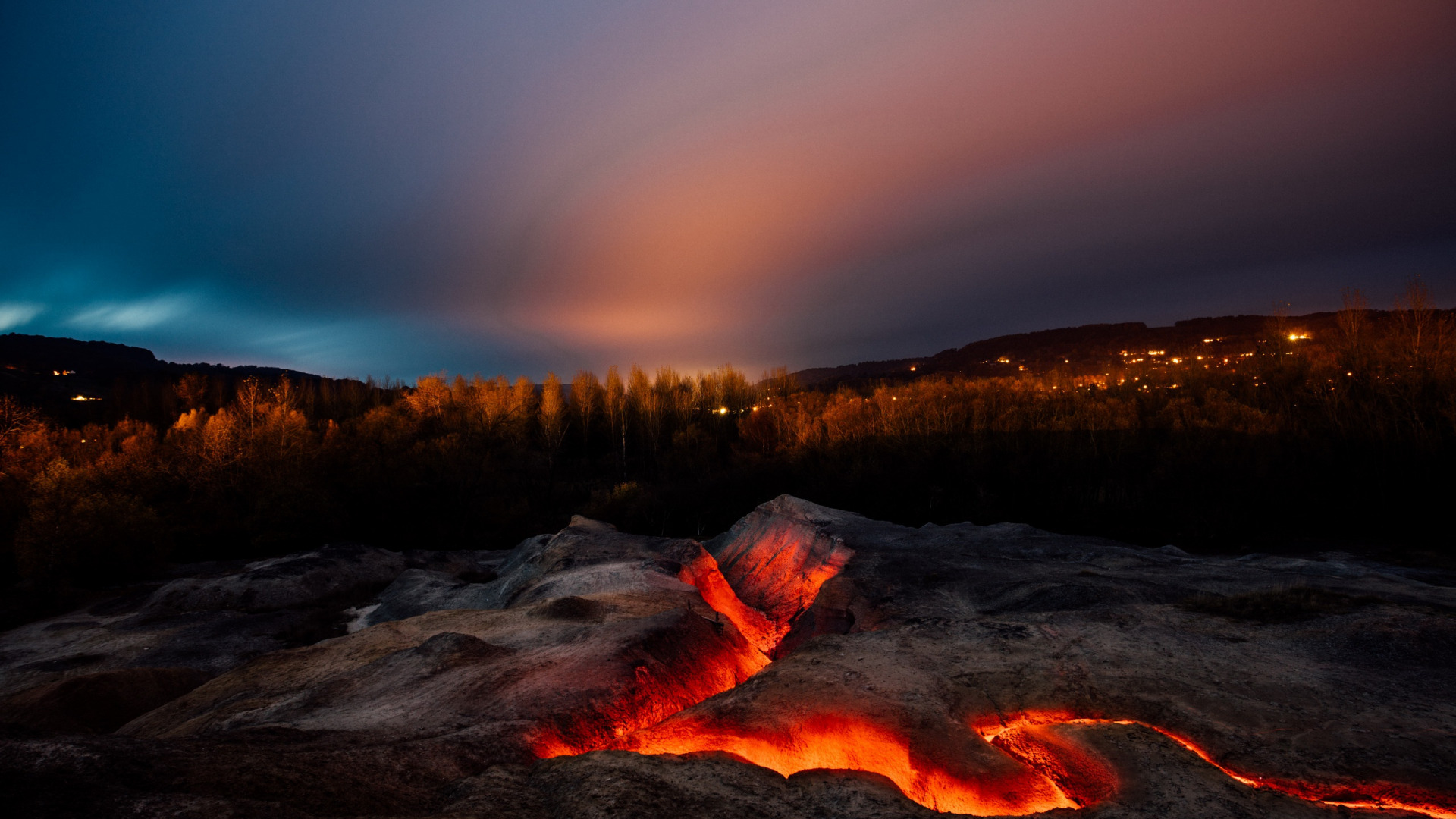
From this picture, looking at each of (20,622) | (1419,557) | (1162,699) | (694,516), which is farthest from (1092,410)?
(20,622)

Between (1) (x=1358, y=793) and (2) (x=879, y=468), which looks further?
(2) (x=879, y=468)

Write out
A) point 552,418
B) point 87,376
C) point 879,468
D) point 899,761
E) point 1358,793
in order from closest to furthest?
point 1358,793 → point 899,761 → point 879,468 → point 552,418 → point 87,376

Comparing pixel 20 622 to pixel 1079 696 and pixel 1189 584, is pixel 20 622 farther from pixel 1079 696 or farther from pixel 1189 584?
pixel 1189 584

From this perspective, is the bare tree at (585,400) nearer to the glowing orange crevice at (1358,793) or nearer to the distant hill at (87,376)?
the distant hill at (87,376)

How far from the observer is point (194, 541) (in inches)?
1282

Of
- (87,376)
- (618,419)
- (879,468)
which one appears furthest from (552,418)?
(87,376)

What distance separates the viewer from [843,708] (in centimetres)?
635

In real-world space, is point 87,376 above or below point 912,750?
above

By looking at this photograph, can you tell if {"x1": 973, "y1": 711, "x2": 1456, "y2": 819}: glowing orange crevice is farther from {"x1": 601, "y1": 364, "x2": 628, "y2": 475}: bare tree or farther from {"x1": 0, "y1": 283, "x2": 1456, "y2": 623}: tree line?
{"x1": 601, "y1": 364, "x2": 628, "y2": 475}: bare tree

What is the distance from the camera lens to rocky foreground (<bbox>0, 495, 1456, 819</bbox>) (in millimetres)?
4367

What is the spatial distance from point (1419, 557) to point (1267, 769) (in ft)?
51.9

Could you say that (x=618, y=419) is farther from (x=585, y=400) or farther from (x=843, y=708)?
(x=843, y=708)

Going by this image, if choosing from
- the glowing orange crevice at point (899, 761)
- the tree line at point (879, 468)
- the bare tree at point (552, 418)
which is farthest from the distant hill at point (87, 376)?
the glowing orange crevice at point (899, 761)

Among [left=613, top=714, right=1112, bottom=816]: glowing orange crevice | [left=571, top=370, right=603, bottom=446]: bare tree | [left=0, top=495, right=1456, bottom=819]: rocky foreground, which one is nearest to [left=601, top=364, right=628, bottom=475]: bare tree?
[left=571, top=370, right=603, bottom=446]: bare tree
